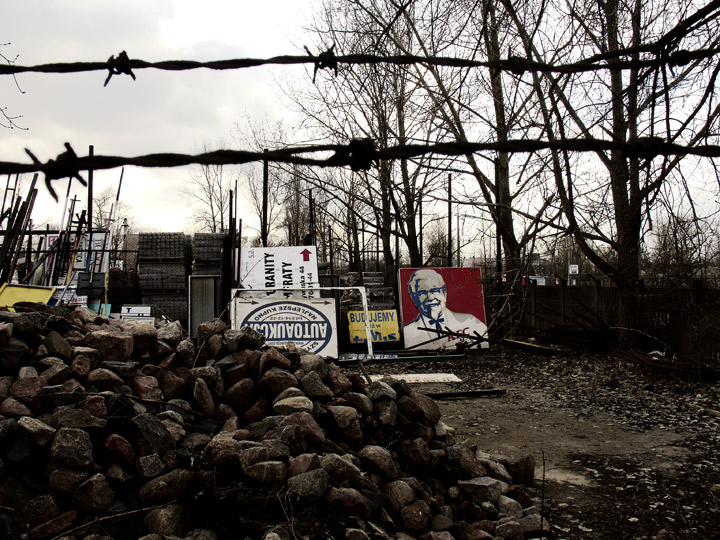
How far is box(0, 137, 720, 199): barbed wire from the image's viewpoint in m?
2.00

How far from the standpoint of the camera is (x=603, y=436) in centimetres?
614

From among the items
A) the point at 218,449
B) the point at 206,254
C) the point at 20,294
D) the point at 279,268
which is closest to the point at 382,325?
the point at 279,268

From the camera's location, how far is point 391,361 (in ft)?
37.2

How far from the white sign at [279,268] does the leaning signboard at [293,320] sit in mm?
1815

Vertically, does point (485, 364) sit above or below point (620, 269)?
below

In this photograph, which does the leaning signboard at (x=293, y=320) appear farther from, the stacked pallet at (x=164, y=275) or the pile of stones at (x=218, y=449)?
the stacked pallet at (x=164, y=275)

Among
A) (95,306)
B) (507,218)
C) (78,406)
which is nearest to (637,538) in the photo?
(78,406)

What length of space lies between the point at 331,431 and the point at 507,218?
11.4m

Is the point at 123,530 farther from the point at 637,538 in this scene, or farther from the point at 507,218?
the point at 507,218

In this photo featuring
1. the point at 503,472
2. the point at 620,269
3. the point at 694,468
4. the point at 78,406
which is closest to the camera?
the point at 78,406

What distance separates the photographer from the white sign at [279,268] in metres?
12.3

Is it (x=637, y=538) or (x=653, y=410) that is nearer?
(x=637, y=538)

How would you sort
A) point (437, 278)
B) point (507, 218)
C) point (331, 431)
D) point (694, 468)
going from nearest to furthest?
point (331, 431)
point (694, 468)
point (437, 278)
point (507, 218)

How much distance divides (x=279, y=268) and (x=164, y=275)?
18.6 ft
